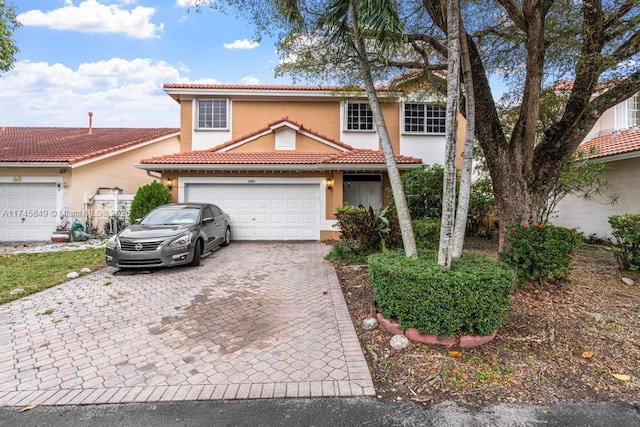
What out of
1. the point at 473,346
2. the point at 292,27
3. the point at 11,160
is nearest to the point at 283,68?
the point at 292,27

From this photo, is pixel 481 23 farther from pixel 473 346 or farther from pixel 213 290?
pixel 213 290

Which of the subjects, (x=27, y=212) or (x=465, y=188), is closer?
(x=465, y=188)

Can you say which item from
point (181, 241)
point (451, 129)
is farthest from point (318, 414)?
point (181, 241)

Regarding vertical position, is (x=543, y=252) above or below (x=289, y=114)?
below

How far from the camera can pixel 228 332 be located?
4309mm

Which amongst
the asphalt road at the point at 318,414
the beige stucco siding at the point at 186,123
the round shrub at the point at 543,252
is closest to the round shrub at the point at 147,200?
the beige stucco siding at the point at 186,123

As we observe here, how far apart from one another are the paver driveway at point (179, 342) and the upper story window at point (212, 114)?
908cm

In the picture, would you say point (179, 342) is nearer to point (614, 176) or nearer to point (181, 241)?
point (181, 241)

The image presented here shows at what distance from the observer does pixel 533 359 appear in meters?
3.48

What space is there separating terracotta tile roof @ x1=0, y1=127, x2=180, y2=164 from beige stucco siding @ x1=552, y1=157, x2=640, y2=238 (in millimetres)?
18728

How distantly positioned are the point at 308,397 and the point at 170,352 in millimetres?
1892

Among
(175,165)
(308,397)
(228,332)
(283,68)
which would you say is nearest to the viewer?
(308,397)

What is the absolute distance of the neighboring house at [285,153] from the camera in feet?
38.7

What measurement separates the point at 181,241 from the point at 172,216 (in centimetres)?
156
